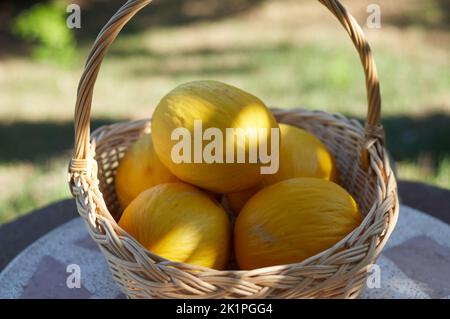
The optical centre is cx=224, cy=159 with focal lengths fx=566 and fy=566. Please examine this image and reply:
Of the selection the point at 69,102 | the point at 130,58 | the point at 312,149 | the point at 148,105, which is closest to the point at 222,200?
the point at 312,149

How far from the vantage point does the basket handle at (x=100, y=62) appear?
894mm

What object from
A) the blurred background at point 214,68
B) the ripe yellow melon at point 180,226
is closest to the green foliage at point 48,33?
the blurred background at point 214,68

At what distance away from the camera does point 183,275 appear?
779 mm

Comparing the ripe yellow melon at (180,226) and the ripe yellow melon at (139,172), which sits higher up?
the ripe yellow melon at (139,172)

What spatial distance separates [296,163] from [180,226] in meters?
0.29

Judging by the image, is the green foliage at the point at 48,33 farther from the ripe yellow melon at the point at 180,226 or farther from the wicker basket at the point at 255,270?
the ripe yellow melon at the point at 180,226

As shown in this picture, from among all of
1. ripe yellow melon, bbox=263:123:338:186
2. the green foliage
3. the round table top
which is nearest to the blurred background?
the green foliage

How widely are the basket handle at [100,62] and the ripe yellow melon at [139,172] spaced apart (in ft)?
0.44

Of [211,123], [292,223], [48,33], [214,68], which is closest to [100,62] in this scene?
[211,123]

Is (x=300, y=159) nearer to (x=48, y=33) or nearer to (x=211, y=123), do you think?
(x=211, y=123)

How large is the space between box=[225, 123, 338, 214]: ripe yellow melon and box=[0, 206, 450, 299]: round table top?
216mm

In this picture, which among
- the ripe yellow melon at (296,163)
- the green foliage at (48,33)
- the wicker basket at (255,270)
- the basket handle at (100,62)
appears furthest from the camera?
the green foliage at (48,33)

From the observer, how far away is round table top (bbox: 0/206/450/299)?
1064mm
